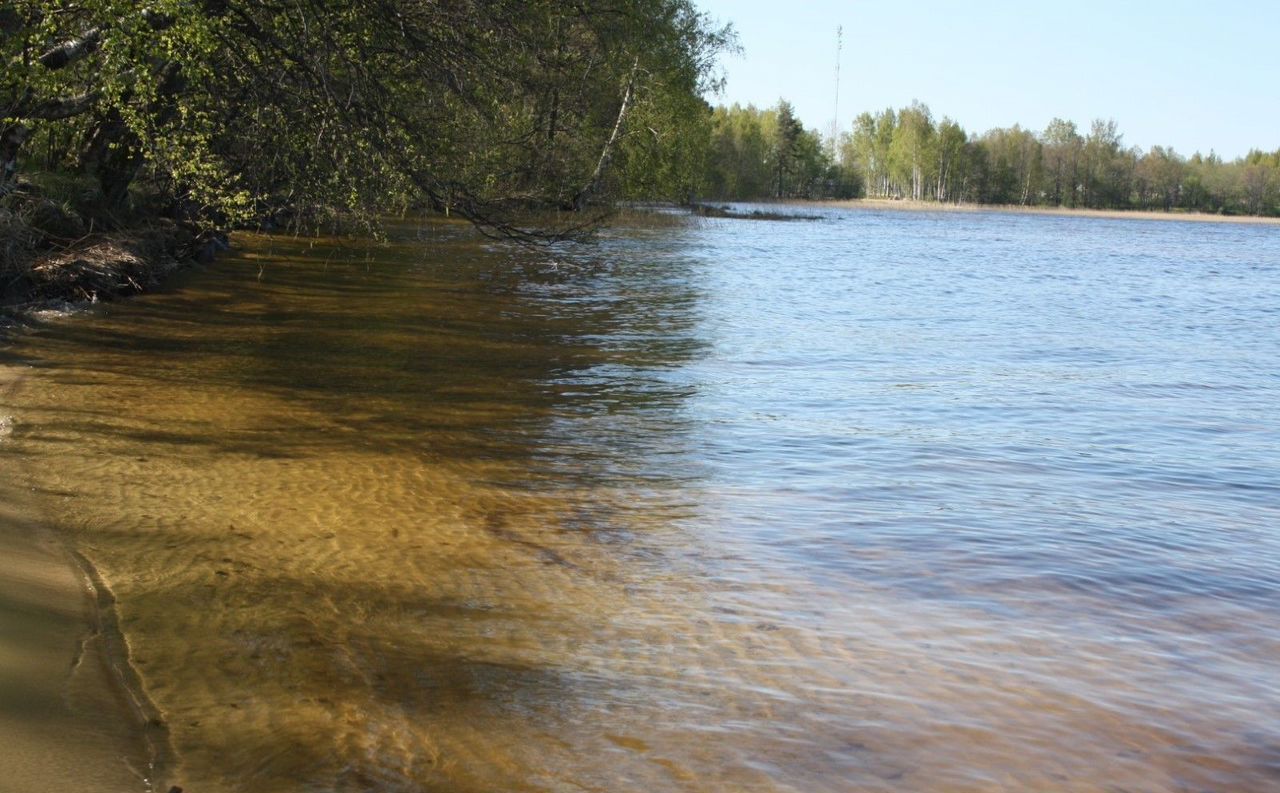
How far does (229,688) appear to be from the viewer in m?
5.26

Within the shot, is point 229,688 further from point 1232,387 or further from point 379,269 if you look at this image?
point 379,269

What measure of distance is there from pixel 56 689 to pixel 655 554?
3852mm

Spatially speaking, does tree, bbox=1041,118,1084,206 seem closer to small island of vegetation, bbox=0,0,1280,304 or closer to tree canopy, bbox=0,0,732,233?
small island of vegetation, bbox=0,0,1280,304

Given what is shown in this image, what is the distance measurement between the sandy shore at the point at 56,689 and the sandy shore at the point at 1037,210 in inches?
5285

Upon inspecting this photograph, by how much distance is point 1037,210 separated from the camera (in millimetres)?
154000

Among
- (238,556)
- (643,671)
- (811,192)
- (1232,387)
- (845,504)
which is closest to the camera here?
(643,671)

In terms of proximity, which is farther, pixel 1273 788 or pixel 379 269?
pixel 379 269

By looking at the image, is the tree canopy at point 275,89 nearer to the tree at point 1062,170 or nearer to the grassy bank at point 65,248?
the grassy bank at point 65,248

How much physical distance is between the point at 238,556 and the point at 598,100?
32.8m

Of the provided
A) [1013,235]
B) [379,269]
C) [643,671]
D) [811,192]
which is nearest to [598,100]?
[379,269]

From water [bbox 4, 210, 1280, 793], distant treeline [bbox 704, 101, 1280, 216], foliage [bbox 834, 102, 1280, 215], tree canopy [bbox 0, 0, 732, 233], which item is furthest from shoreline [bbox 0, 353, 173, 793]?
foliage [bbox 834, 102, 1280, 215]

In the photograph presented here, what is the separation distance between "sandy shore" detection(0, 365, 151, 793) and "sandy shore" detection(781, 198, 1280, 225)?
13424 cm

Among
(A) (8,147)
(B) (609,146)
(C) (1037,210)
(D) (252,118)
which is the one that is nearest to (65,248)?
(A) (8,147)

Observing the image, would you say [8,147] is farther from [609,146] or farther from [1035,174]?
[1035,174]
